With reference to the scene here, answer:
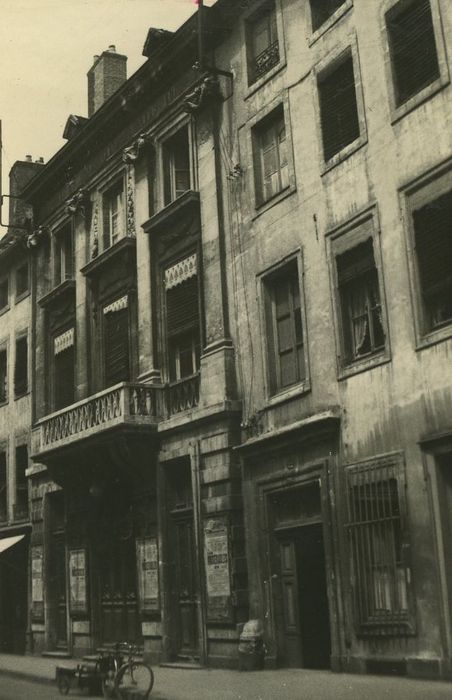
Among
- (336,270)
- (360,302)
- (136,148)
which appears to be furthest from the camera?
(136,148)

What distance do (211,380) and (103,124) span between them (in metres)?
8.59

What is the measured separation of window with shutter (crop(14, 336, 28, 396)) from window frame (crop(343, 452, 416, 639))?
1623cm

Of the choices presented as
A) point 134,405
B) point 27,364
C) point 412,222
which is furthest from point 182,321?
point 27,364

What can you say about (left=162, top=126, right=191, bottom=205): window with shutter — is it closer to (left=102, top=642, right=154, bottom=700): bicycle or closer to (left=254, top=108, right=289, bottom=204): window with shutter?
(left=254, top=108, right=289, bottom=204): window with shutter

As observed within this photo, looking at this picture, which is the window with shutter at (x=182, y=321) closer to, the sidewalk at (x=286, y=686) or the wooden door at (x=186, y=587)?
the wooden door at (x=186, y=587)

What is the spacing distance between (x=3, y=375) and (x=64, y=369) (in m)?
5.79

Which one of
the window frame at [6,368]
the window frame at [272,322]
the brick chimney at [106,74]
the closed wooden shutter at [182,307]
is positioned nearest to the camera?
the window frame at [272,322]

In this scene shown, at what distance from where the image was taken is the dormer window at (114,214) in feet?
78.0

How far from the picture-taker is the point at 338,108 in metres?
16.7

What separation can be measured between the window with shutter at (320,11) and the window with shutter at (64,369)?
11.2 metres

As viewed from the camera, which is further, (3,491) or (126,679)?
(3,491)

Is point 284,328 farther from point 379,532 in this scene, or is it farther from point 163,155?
point 163,155

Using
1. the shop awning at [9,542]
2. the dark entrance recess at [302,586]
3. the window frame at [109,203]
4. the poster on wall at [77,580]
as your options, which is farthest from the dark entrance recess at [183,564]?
the shop awning at [9,542]

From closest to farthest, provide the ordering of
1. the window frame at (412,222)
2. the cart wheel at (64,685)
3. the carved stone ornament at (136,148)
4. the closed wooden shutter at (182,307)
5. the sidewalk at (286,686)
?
the sidewalk at (286,686), the window frame at (412,222), the cart wheel at (64,685), the closed wooden shutter at (182,307), the carved stone ornament at (136,148)
